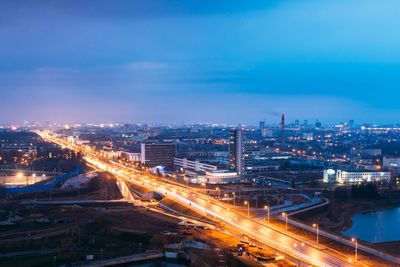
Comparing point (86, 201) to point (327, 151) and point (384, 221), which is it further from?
point (327, 151)

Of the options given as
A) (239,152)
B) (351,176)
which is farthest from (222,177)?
(351,176)

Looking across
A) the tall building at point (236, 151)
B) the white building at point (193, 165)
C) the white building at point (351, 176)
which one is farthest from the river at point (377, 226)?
the white building at point (193, 165)

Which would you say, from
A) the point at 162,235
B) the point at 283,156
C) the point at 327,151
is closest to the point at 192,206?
the point at 162,235

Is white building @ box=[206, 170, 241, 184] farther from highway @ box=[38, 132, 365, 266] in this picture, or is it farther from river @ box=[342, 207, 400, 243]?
river @ box=[342, 207, 400, 243]

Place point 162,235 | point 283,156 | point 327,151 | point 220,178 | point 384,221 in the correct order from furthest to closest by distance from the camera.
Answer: point 327,151, point 283,156, point 220,178, point 384,221, point 162,235

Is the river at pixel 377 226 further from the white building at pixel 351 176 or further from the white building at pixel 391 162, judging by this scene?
the white building at pixel 391 162

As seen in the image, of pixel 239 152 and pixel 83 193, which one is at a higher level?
pixel 239 152

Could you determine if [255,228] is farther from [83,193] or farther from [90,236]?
[83,193]
